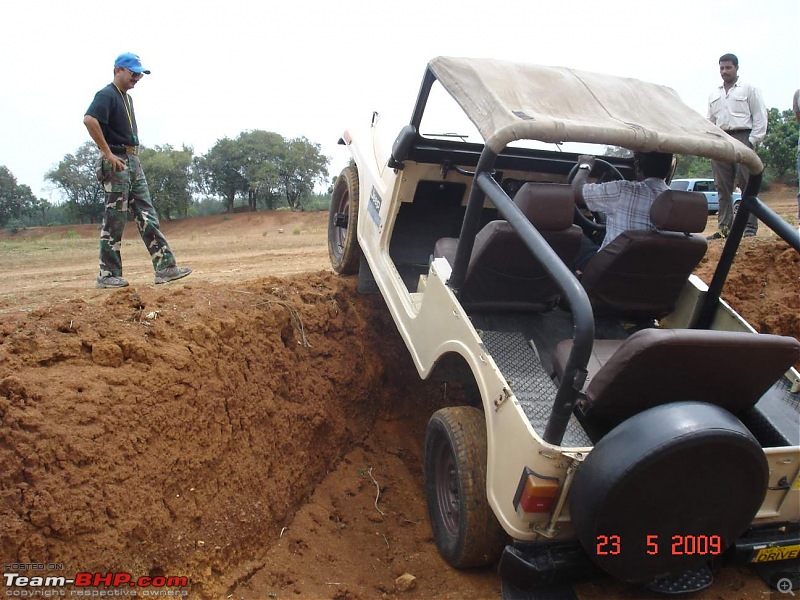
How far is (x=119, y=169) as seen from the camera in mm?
5160

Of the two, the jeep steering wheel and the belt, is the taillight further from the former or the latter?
the belt

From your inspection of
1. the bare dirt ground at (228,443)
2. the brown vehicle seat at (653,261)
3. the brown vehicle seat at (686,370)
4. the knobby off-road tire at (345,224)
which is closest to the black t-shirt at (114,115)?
the bare dirt ground at (228,443)

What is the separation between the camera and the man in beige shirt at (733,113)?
22.1 feet

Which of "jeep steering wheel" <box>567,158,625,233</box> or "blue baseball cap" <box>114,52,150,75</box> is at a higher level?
"blue baseball cap" <box>114,52,150,75</box>

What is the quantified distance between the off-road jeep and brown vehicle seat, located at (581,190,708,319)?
0.01 meters

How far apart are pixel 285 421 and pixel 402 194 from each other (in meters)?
1.73

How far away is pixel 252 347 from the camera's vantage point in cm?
400

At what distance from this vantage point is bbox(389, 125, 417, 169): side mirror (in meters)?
3.97

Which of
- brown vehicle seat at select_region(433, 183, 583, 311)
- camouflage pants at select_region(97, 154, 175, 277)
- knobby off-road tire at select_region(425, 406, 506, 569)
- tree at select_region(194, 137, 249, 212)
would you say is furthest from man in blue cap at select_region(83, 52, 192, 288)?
tree at select_region(194, 137, 249, 212)

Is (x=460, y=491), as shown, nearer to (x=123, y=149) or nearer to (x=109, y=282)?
(x=109, y=282)

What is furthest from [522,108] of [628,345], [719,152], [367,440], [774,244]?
[774,244]

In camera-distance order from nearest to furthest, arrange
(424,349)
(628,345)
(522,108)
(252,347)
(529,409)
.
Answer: (628,345) → (529,409) → (522,108) → (424,349) → (252,347)

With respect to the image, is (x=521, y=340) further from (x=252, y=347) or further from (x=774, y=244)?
(x=774, y=244)

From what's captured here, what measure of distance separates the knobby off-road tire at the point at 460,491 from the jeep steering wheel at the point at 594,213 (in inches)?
62.3
